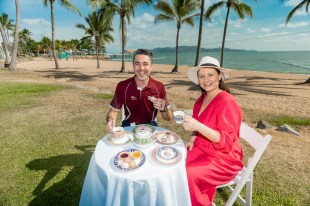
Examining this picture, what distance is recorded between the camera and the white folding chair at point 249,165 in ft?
7.19

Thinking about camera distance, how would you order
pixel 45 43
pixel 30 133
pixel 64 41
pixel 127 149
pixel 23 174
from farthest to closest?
pixel 64 41 → pixel 45 43 → pixel 30 133 → pixel 23 174 → pixel 127 149

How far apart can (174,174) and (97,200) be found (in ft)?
2.88

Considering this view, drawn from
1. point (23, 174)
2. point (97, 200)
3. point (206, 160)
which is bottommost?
→ point (23, 174)

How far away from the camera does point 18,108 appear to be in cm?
751

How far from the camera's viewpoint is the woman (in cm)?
223

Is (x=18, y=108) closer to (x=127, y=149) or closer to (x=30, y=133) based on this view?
(x=30, y=133)

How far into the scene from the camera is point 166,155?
2.16 meters

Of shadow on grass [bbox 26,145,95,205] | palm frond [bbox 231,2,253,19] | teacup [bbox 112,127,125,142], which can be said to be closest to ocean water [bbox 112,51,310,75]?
palm frond [bbox 231,2,253,19]

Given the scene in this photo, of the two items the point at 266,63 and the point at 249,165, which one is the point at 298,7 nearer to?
the point at 249,165

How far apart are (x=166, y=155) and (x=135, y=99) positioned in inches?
63.3

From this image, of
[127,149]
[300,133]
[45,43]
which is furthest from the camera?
[45,43]

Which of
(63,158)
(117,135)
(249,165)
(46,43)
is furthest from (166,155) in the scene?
(46,43)

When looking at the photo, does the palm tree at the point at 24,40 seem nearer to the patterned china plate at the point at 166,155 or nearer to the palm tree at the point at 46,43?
the palm tree at the point at 46,43

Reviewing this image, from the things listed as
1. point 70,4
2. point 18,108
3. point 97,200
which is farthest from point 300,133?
point 70,4
